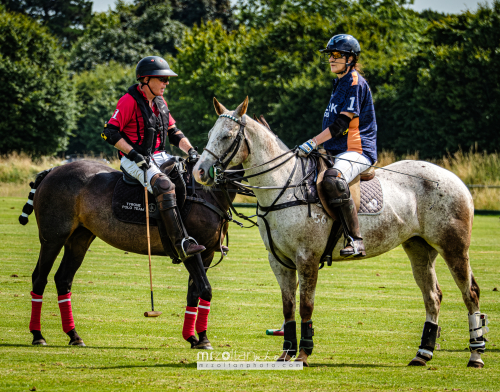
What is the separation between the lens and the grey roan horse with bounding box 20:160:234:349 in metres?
7.46

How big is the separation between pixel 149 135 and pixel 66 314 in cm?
227

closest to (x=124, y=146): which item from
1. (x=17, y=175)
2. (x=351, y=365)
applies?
(x=351, y=365)

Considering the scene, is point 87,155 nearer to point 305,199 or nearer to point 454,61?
point 454,61

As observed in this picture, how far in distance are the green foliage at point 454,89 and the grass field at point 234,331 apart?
15.8 meters

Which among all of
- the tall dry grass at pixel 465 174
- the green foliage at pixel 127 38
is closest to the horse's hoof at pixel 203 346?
the tall dry grass at pixel 465 174

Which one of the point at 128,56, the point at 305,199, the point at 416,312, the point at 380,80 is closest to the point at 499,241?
the point at 416,312

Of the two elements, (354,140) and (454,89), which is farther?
(454,89)

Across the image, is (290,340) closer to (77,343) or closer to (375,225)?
(375,225)

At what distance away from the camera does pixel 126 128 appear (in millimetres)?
7531

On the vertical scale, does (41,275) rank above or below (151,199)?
below

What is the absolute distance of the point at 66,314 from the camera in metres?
7.48

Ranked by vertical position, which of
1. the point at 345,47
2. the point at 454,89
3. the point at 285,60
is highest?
the point at 285,60

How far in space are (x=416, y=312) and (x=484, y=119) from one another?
20.9 m

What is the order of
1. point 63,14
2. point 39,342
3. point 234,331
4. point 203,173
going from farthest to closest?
point 63,14 < point 234,331 < point 39,342 < point 203,173
